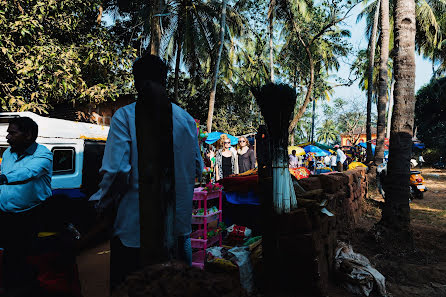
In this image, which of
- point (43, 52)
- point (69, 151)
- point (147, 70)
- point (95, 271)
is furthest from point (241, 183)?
point (43, 52)

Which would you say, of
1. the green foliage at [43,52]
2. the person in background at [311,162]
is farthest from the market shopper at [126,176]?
the person in background at [311,162]

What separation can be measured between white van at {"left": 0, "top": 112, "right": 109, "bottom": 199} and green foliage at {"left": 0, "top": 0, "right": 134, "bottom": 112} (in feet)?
6.60

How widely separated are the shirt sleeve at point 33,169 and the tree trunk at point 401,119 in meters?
4.78

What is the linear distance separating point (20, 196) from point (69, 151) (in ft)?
9.72

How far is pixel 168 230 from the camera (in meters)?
1.24

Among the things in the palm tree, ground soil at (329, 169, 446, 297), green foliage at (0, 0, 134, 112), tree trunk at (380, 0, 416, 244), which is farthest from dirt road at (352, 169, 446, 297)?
the palm tree

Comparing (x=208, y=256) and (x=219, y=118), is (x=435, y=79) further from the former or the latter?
(x=208, y=256)

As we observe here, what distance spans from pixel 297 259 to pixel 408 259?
2.34 m

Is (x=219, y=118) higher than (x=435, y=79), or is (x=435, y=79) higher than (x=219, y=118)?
(x=435, y=79)

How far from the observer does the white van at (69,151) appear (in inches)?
194

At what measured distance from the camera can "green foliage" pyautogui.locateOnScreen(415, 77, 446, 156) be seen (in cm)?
3086

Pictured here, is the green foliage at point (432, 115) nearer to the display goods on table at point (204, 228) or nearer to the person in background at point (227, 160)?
the person in background at point (227, 160)

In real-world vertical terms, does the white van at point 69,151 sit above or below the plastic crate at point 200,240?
above

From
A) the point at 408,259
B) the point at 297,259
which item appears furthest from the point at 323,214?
the point at 408,259
